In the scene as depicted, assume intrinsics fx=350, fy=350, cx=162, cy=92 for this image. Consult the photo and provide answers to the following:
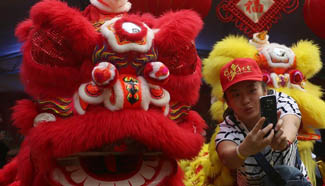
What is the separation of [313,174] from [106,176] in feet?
4.71

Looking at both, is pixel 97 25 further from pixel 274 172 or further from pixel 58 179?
pixel 274 172

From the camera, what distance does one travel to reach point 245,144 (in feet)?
3.61

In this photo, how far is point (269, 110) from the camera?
3.52ft

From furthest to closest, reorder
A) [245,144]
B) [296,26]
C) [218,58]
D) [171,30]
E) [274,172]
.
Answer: [296,26] < [218,58] < [171,30] < [274,172] < [245,144]

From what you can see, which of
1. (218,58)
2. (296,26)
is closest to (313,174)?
(218,58)

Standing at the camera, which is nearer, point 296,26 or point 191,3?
point 191,3

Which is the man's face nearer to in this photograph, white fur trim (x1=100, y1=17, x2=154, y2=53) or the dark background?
white fur trim (x1=100, y1=17, x2=154, y2=53)

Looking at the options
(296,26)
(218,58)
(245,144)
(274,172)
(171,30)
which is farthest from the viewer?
(296,26)

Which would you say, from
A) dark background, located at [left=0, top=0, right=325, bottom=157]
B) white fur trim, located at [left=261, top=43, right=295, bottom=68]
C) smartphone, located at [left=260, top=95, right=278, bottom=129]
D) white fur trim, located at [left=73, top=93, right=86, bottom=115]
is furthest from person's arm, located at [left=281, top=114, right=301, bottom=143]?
dark background, located at [left=0, top=0, right=325, bottom=157]

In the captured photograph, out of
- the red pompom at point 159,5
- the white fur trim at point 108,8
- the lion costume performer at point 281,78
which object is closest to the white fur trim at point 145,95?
the white fur trim at point 108,8

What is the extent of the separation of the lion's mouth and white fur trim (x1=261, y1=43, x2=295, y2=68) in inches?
43.3

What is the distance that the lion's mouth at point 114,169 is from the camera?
4.13ft

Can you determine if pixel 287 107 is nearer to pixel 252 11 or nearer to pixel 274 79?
pixel 274 79

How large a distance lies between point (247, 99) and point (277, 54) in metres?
0.91
